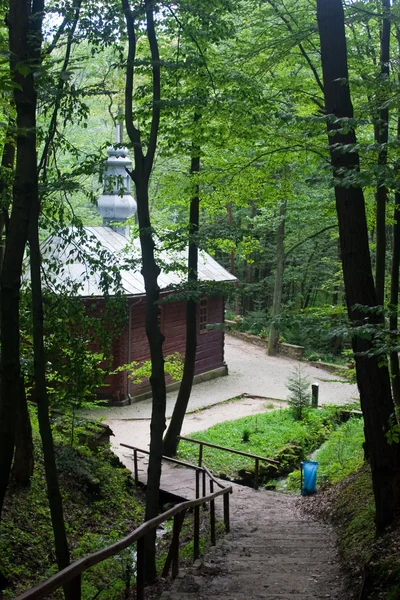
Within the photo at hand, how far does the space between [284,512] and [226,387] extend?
42.5ft

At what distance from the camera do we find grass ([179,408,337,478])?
54.0ft

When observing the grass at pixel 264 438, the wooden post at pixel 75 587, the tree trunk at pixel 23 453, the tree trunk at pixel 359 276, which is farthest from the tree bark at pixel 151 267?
the grass at pixel 264 438

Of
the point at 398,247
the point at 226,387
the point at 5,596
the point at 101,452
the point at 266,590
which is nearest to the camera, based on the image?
the point at 266,590

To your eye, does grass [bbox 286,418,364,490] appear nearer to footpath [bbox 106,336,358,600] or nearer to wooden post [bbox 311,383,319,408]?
footpath [bbox 106,336,358,600]

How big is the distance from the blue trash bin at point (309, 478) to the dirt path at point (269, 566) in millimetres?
1782

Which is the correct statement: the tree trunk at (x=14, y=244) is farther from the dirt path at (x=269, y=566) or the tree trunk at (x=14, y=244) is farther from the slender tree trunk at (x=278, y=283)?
the slender tree trunk at (x=278, y=283)

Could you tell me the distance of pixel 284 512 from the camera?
12.2 metres

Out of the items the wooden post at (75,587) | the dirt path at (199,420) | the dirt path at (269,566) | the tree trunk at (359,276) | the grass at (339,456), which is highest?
the tree trunk at (359,276)

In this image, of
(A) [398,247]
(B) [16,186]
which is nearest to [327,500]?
(A) [398,247]

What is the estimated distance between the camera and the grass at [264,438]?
16453 millimetres

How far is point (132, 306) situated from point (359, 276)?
14.6m

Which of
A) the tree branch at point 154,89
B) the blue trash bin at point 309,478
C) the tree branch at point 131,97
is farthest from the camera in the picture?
the blue trash bin at point 309,478

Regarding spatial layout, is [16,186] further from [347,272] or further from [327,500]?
[327,500]

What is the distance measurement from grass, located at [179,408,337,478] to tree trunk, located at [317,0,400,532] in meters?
7.82
